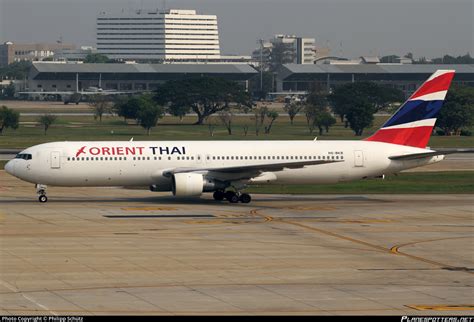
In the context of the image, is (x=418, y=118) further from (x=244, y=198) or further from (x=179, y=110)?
(x=179, y=110)

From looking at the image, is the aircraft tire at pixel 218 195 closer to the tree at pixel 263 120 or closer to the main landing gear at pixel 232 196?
the main landing gear at pixel 232 196

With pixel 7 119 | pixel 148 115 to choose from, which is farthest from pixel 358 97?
pixel 7 119

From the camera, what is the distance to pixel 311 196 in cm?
6788

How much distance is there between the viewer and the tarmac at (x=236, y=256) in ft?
104

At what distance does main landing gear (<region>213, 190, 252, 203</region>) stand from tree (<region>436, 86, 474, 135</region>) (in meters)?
82.8

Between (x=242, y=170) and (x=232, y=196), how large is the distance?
2293mm

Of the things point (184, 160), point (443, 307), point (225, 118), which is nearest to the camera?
point (443, 307)

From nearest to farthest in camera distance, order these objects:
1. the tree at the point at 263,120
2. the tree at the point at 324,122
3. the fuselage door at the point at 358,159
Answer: the fuselage door at the point at 358,159, the tree at the point at 324,122, the tree at the point at 263,120

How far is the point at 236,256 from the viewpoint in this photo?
1636 inches

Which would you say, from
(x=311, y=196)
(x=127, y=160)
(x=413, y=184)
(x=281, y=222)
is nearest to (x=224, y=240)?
(x=281, y=222)

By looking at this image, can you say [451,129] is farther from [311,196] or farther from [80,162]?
[80,162]

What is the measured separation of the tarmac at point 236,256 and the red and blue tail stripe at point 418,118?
4.02 m

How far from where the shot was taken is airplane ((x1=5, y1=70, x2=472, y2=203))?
2410 inches

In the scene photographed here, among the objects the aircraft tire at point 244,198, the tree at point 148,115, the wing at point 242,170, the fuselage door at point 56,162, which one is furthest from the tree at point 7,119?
the aircraft tire at point 244,198
